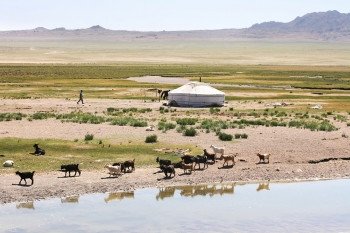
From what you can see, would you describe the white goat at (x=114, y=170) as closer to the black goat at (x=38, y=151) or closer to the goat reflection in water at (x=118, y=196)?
the goat reflection in water at (x=118, y=196)

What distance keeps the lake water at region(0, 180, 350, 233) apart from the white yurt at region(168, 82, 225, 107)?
3046 cm

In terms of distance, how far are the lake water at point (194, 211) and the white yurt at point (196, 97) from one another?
30461 millimetres

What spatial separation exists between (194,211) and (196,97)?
34668 mm

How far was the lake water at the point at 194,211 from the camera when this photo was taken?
60.1 feet

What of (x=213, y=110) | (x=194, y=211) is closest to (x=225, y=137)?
(x=194, y=211)

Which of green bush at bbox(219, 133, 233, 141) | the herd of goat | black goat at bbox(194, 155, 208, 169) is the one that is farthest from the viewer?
green bush at bbox(219, 133, 233, 141)

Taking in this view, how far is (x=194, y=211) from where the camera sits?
20344 mm

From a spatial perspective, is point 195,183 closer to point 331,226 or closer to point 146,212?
point 146,212

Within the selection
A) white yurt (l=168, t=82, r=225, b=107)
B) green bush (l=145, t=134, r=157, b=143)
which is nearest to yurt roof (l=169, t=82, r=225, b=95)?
white yurt (l=168, t=82, r=225, b=107)

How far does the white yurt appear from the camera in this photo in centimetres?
5441

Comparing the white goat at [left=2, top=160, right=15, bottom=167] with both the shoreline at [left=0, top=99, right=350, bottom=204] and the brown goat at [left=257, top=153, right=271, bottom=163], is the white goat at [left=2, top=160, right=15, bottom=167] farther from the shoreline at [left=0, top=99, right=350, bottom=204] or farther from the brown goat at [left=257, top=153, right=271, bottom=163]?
the brown goat at [left=257, top=153, right=271, bottom=163]

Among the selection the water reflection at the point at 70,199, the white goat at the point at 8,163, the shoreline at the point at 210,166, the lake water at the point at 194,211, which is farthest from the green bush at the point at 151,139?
the water reflection at the point at 70,199

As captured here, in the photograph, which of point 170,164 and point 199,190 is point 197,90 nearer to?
point 170,164

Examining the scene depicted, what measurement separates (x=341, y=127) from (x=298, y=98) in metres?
24.6
